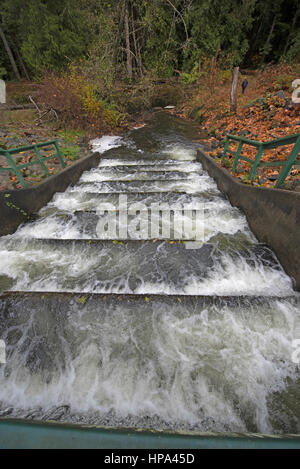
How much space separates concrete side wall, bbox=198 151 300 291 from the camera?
274 cm

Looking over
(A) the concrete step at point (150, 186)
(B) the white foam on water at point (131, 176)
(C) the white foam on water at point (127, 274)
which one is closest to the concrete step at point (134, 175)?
(B) the white foam on water at point (131, 176)

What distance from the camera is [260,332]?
2154 mm

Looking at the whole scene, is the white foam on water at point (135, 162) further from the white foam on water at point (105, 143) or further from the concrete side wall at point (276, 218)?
the concrete side wall at point (276, 218)

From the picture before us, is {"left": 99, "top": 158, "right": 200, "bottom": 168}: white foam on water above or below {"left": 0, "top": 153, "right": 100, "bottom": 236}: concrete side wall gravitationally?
above

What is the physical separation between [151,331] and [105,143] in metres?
11.3

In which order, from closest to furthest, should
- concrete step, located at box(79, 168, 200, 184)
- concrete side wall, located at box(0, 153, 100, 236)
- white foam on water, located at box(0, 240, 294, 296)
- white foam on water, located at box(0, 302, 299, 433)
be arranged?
white foam on water, located at box(0, 302, 299, 433)
white foam on water, located at box(0, 240, 294, 296)
concrete side wall, located at box(0, 153, 100, 236)
concrete step, located at box(79, 168, 200, 184)

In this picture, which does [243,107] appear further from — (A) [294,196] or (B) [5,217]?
(B) [5,217]

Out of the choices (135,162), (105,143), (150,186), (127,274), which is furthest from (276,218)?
(105,143)

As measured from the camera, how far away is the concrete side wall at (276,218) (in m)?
2.74

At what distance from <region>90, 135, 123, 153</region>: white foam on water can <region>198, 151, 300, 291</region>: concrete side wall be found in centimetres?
817

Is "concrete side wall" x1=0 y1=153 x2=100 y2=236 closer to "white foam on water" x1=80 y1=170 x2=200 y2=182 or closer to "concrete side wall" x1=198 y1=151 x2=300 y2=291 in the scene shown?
"white foam on water" x1=80 y1=170 x2=200 y2=182

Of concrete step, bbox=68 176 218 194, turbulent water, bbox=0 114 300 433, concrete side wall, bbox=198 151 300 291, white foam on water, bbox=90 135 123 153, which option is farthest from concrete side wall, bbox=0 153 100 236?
white foam on water, bbox=90 135 123 153

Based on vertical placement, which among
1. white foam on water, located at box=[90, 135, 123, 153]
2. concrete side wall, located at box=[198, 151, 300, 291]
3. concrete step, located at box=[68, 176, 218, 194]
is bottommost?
concrete side wall, located at box=[198, 151, 300, 291]

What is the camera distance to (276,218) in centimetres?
313
